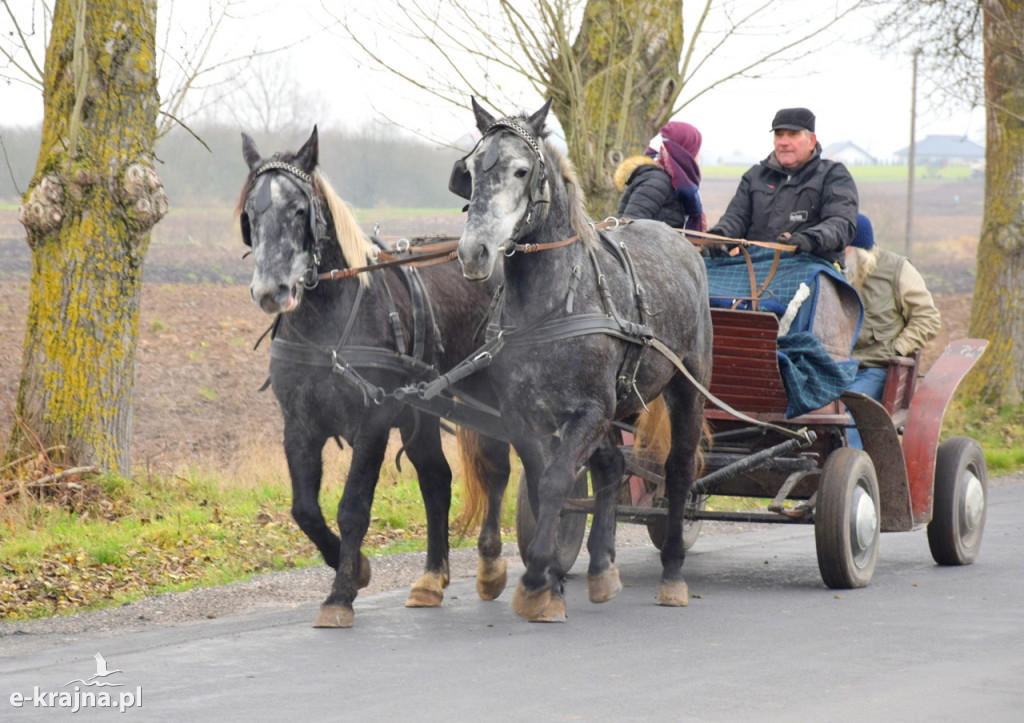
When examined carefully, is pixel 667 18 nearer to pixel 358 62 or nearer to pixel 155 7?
pixel 358 62

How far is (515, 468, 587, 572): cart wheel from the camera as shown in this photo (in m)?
6.98

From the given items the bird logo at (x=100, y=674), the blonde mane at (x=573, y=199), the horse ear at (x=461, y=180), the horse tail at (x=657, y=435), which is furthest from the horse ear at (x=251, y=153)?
the horse tail at (x=657, y=435)

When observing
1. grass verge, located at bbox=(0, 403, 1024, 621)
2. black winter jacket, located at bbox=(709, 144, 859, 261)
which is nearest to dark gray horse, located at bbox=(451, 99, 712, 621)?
black winter jacket, located at bbox=(709, 144, 859, 261)

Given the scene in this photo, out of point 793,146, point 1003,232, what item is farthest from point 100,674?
point 1003,232

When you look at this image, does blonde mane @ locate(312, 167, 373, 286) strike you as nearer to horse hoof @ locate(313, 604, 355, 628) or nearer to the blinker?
the blinker

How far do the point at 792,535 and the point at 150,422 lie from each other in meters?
7.78

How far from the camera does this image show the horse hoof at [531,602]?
19.4 feet

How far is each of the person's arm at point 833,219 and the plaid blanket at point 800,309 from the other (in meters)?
0.13

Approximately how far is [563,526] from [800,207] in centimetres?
235

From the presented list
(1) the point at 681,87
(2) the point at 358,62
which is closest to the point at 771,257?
(1) the point at 681,87

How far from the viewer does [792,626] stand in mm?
5914

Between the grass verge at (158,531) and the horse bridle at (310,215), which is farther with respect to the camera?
the grass verge at (158,531)

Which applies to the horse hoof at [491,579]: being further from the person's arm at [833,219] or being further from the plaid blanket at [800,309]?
the person's arm at [833,219]

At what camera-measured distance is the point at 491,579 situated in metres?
6.67
